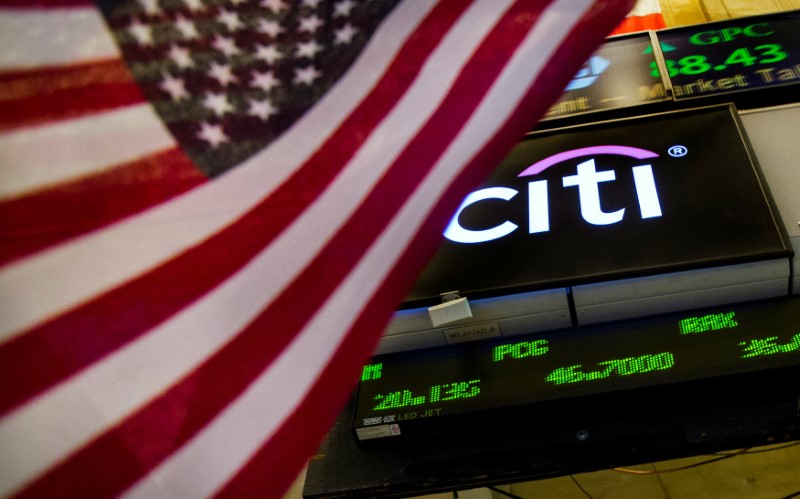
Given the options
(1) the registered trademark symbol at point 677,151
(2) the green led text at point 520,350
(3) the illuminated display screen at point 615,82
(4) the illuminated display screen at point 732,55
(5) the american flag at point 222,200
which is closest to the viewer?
(5) the american flag at point 222,200

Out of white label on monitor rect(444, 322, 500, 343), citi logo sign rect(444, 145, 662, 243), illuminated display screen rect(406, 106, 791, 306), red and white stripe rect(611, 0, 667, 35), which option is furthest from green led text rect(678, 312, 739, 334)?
red and white stripe rect(611, 0, 667, 35)

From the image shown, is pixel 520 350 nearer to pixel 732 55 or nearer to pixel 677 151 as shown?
pixel 677 151

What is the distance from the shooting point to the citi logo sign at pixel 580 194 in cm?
278

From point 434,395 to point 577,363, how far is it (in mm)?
524

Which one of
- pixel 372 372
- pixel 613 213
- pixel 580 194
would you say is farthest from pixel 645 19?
pixel 372 372

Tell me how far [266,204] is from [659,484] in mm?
3448

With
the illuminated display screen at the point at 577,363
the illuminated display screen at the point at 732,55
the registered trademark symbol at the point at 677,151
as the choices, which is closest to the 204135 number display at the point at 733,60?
the illuminated display screen at the point at 732,55

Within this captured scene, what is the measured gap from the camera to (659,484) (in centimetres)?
396

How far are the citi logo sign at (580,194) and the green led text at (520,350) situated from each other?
16.4 inches

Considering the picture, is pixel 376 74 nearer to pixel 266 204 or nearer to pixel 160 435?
pixel 266 204

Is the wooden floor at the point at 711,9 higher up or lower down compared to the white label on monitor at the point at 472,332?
higher up

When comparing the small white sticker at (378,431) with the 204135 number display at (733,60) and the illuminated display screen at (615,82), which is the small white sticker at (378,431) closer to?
the illuminated display screen at (615,82)

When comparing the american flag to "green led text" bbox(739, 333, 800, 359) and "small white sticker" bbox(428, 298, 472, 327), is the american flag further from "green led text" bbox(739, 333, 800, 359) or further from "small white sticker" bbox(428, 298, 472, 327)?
"green led text" bbox(739, 333, 800, 359)

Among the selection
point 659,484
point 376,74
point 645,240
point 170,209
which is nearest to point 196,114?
point 170,209
